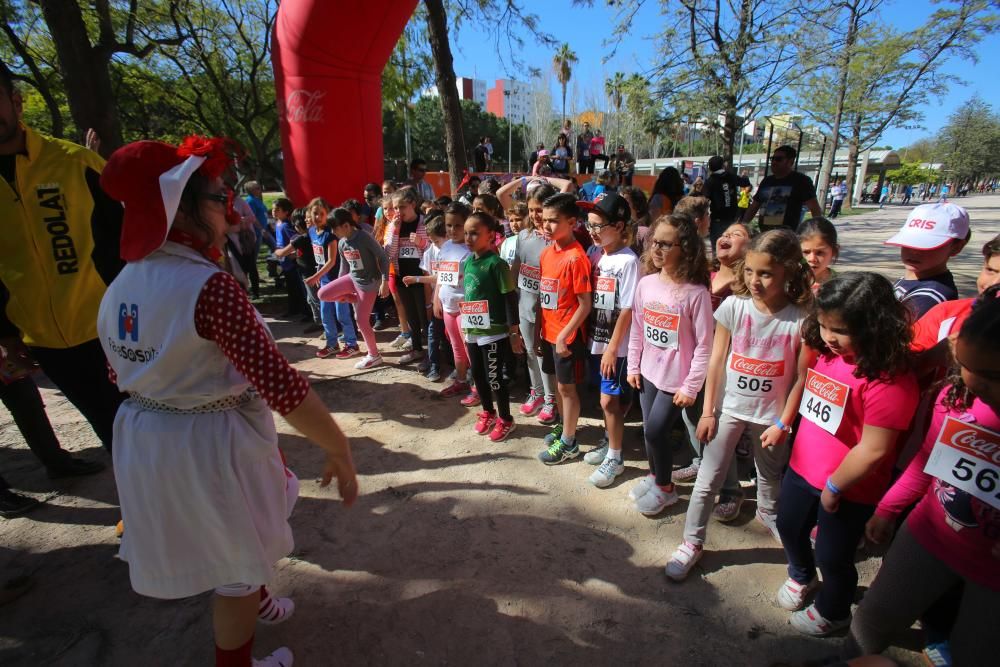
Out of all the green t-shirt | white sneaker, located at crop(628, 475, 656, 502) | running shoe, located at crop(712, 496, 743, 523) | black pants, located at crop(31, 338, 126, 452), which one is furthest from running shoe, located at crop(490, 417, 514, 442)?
black pants, located at crop(31, 338, 126, 452)

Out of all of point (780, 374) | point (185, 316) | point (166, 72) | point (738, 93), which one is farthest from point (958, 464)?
point (166, 72)

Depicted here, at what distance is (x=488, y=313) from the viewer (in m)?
3.61

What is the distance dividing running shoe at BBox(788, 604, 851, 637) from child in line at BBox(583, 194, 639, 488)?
1.27 meters

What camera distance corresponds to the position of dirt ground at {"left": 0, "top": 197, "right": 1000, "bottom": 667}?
84.1 inches

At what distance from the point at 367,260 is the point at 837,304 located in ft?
14.3

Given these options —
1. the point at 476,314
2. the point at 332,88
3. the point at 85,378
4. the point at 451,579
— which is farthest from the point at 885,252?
the point at 85,378

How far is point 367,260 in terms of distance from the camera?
5.17m

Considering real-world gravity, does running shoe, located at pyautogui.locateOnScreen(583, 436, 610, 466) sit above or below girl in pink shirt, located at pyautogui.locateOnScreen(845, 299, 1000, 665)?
below

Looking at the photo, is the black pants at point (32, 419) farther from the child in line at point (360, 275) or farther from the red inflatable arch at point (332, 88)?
the red inflatable arch at point (332, 88)

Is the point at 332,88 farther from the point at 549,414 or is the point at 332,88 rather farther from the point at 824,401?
the point at 824,401

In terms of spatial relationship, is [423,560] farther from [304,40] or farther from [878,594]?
[304,40]

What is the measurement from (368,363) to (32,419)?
109 inches

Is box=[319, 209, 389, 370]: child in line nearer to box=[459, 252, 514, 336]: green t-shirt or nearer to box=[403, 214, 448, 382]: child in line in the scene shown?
box=[403, 214, 448, 382]: child in line

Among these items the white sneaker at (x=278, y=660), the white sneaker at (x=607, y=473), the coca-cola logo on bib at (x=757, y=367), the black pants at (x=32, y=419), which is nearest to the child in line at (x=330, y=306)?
the black pants at (x=32, y=419)
